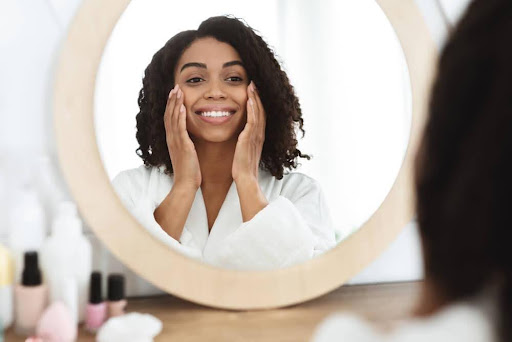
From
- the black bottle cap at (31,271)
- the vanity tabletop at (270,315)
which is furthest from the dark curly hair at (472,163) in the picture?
the black bottle cap at (31,271)

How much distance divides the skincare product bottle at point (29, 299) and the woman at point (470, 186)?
53 centimetres

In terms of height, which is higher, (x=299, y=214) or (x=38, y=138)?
(x=38, y=138)

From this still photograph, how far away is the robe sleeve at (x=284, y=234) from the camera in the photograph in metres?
0.89

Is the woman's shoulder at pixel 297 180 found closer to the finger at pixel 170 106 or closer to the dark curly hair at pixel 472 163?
the finger at pixel 170 106

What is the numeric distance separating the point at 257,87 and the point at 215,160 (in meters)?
0.13

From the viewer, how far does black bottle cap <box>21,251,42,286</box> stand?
770 millimetres

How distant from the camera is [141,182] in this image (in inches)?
34.2

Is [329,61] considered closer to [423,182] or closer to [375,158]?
[375,158]

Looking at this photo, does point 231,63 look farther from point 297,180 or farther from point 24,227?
point 24,227

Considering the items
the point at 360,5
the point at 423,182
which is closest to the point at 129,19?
the point at 360,5

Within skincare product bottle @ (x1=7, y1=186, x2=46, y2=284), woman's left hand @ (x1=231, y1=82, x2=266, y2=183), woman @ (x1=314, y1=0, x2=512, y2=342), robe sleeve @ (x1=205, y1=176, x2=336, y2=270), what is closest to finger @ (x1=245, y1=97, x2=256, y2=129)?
woman's left hand @ (x1=231, y1=82, x2=266, y2=183)

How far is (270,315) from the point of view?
2.91 feet

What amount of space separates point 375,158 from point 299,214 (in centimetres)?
16

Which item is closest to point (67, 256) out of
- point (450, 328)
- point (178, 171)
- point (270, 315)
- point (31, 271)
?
point (31, 271)
